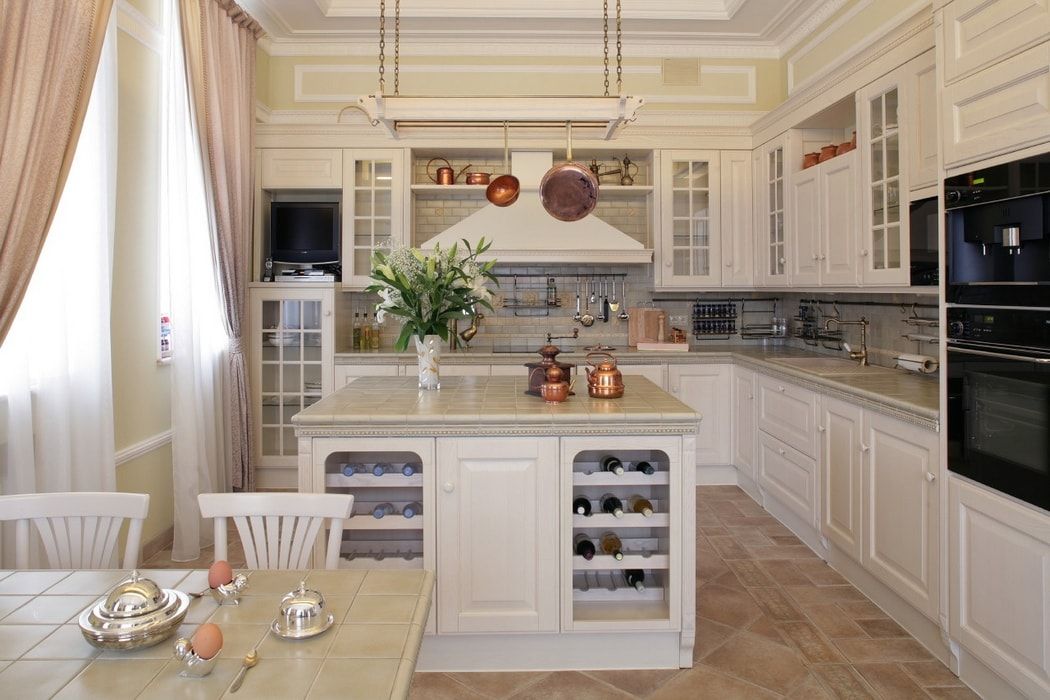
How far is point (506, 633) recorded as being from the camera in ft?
7.96

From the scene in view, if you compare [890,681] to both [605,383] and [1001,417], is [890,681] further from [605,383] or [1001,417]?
[605,383]

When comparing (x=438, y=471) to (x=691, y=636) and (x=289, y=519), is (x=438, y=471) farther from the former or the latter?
(x=691, y=636)

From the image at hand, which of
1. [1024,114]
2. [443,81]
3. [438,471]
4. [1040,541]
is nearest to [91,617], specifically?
[438,471]

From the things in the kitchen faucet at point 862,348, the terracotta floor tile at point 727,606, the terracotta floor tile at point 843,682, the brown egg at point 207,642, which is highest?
the kitchen faucet at point 862,348

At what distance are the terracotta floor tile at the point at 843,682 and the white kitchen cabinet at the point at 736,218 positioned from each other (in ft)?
10.1

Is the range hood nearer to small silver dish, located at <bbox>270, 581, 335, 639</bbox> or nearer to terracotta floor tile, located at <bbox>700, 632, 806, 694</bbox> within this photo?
terracotta floor tile, located at <bbox>700, 632, 806, 694</bbox>

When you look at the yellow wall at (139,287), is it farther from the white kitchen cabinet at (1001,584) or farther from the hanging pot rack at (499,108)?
the white kitchen cabinet at (1001,584)

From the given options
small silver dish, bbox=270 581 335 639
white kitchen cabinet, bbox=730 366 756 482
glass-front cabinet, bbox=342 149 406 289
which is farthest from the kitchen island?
glass-front cabinet, bbox=342 149 406 289

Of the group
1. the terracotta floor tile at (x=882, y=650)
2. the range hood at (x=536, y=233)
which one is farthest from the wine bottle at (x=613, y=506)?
the range hood at (x=536, y=233)

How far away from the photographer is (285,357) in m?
4.79

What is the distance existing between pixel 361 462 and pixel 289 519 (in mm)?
937

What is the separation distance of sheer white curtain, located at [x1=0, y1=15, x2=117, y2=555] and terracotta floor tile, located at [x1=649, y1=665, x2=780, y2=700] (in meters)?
2.45

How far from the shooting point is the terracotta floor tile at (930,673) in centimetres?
237

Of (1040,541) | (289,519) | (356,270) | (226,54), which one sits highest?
(226,54)
